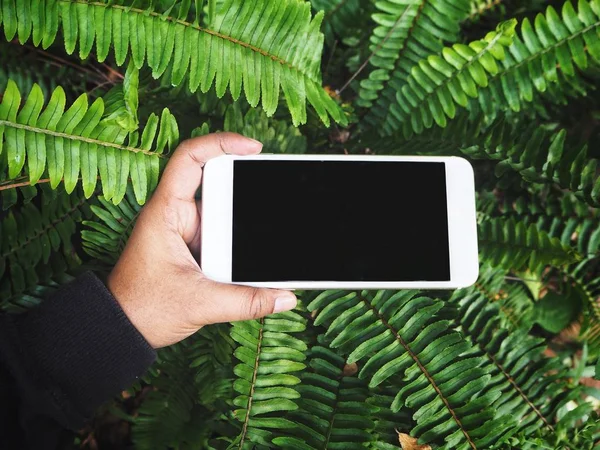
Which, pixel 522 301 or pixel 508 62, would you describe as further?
pixel 522 301

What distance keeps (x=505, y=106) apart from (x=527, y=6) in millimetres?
579

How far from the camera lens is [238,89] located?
5.35 ft

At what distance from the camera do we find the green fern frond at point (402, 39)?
1.88m

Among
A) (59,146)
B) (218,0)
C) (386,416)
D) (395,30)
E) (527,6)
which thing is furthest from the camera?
(527,6)

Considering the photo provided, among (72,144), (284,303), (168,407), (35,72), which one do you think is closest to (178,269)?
(284,303)

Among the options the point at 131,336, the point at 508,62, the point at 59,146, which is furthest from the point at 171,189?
the point at 508,62

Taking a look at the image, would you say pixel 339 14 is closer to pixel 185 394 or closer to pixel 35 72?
pixel 35 72

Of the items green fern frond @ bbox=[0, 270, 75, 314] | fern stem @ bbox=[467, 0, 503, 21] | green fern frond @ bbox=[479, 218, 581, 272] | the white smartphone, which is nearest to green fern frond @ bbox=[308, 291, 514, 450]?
the white smartphone

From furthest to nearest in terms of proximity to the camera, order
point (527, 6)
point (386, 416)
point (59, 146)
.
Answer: point (527, 6) < point (386, 416) < point (59, 146)

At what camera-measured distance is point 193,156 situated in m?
1.60

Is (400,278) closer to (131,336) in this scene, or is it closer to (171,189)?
(171,189)

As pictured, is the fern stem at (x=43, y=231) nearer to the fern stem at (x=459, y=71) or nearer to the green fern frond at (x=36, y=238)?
the green fern frond at (x=36, y=238)

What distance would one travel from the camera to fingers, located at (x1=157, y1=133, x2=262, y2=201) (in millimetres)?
1601

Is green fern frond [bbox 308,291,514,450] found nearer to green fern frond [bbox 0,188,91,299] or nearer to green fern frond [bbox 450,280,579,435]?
green fern frond [bbox 450,280,579,435]
